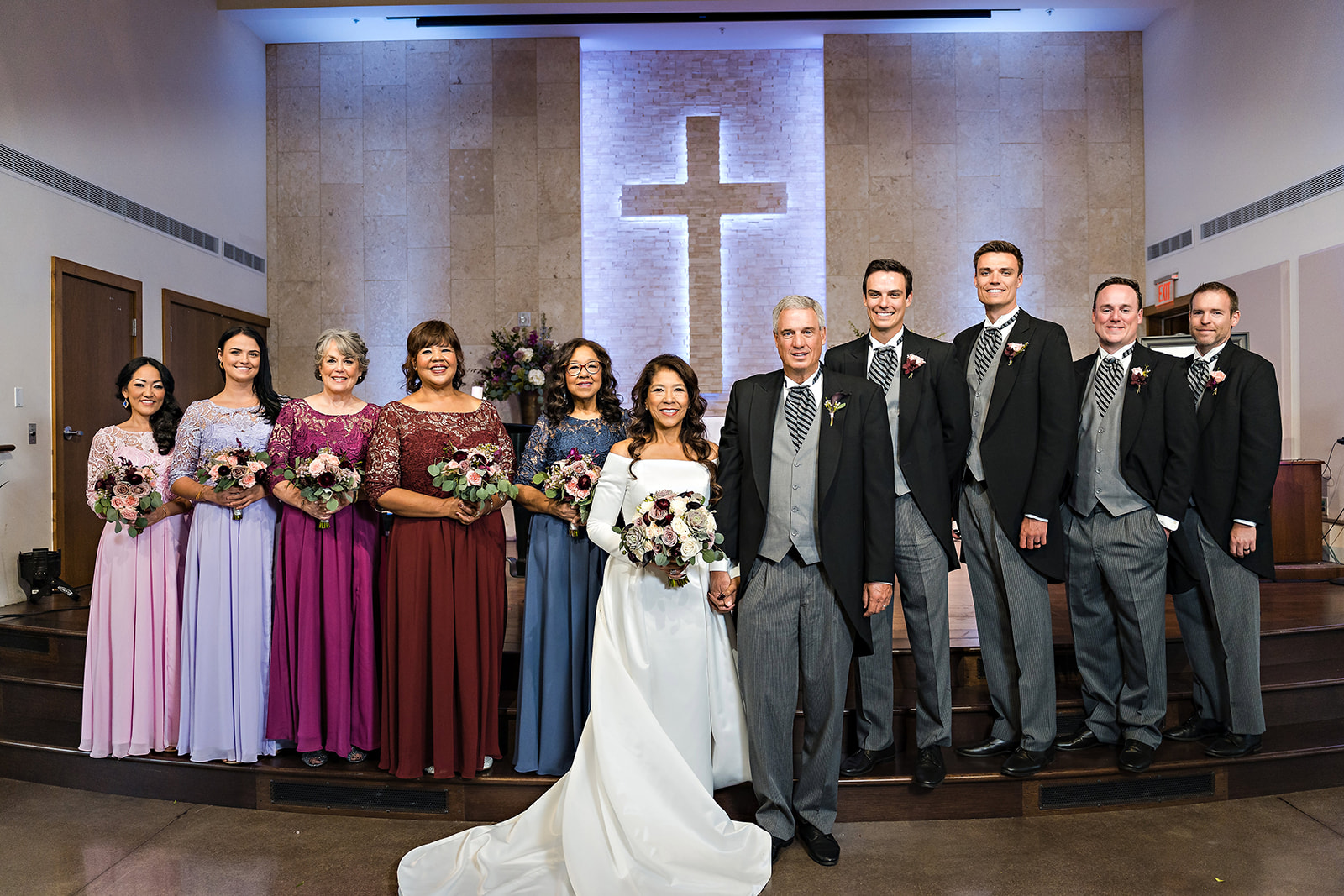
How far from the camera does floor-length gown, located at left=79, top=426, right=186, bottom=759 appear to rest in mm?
3609

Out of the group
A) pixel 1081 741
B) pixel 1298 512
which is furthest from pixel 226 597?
pixel 1298 512

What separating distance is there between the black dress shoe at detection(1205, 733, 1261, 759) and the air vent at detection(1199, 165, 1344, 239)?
17.8ft

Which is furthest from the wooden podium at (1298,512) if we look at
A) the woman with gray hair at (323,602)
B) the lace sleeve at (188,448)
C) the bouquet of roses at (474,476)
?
the lace sleeve at (188,448)

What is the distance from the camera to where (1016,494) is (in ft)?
10.5

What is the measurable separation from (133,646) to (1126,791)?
426 centimetres

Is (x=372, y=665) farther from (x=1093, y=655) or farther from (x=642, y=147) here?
(x=642, y=147)

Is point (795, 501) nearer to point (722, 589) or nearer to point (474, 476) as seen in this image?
point (722, 589)

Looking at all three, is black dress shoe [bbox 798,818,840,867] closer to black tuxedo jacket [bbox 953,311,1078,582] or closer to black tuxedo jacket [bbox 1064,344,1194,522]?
black tuxedo jacket [bbox 953,311,1078,582]

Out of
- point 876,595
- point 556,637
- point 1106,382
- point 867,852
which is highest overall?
point 1106,382

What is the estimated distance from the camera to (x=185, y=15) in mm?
8008

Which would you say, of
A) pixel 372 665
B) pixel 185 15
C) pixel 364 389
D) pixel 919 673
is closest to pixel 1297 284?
pixel 919 673

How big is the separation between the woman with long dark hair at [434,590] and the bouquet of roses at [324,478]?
0.09 meters

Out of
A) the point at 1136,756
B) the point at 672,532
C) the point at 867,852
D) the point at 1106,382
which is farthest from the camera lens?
the point at 1106,382

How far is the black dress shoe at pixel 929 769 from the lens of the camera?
3.17m
